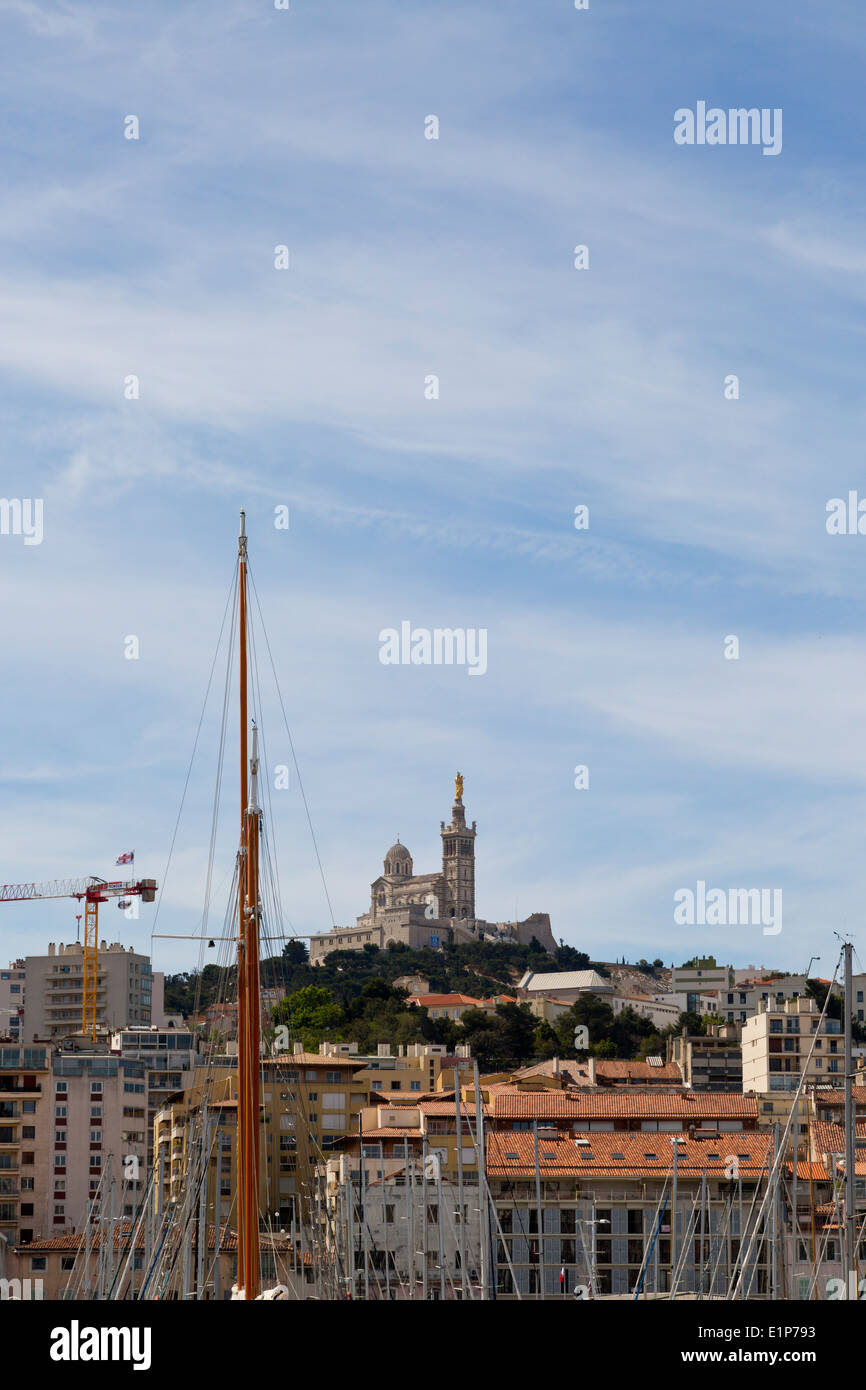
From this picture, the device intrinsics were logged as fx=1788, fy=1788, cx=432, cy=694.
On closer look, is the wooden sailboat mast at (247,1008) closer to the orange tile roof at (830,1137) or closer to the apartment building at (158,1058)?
the orange tile roof at (830,1137)

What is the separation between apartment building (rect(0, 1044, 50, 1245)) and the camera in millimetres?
89125

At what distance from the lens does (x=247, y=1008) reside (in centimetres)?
3278

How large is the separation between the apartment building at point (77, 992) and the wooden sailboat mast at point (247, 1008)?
126m

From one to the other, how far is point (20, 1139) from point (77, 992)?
232 feet

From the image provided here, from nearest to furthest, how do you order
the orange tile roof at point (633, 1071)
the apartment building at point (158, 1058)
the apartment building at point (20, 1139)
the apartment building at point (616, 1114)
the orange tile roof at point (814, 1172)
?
the orange tile roof at point (814, 1172), the apartment building at point (20, 1139), the apartment building at point (616, 1114), the apartment building at point (158, 1058), the orange tile roof at point (633, 1071)

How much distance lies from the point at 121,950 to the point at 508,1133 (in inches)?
3424

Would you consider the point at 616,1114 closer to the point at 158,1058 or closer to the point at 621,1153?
the point at 621,1153

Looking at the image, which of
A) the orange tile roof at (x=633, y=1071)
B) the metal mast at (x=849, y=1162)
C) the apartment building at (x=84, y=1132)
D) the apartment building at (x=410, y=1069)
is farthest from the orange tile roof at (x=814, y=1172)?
the metal mast at (x=849, y=1162)

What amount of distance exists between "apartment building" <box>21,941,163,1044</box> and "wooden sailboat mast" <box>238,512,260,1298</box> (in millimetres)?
125880

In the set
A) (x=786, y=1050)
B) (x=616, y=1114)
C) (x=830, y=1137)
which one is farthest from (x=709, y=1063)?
(x=830, y=1137)

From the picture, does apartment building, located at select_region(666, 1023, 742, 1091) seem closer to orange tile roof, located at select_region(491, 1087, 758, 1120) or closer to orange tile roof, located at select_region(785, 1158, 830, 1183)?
orange tile roof, located at select_region(491, 1087, 758, 1120)

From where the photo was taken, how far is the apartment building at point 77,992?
15900 cm

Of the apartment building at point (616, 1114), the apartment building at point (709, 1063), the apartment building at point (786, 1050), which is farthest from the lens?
the apartment building at point (709, 1063)
